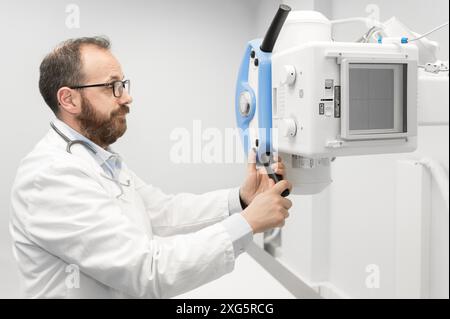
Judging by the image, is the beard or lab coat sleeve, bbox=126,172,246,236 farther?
lab coat sleeve, bbox=126,172,246,236

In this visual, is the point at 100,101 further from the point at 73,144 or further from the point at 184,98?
the point at 184,98

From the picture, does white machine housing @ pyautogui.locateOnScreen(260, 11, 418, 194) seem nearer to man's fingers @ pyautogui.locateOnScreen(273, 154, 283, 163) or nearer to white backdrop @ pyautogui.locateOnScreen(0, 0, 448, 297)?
man's fingers @ pyautogui.locateOnScreen(273, 154, 283, 163)

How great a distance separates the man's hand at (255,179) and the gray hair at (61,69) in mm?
569

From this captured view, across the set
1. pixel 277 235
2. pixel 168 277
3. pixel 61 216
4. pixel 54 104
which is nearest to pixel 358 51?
pixel 168 277

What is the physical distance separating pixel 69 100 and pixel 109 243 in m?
0.50

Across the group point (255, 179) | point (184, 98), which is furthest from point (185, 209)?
point (184, 98)

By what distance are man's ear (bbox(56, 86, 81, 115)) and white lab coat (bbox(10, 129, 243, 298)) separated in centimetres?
17

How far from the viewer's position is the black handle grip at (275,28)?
804 mm

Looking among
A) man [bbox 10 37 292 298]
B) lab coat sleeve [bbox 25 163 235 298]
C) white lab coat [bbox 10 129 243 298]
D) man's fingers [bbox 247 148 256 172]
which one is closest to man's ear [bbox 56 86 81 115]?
man [bbox 10 37 292 298]

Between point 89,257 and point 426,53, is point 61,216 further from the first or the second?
point 426,53

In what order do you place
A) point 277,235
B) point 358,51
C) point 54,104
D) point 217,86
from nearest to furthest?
1. point 358,51
2. point 54,104
3. point 217,86
4. point 277,235

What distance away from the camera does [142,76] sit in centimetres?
207

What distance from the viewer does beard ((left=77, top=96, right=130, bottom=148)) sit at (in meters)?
1.13

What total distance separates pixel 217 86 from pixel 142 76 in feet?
1.46
